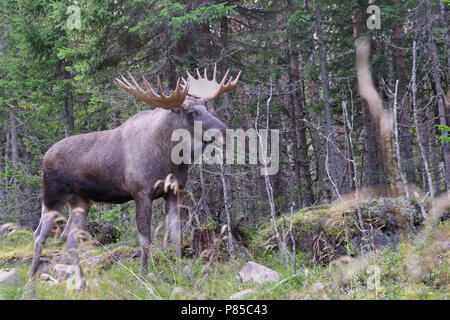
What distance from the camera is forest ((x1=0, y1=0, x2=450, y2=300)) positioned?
177 inches

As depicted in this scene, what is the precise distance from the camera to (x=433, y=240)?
5102mm

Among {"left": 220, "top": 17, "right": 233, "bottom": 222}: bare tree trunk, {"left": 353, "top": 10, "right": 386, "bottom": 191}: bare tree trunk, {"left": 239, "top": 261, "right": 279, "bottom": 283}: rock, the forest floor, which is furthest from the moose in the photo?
{"left": 353, "top": 10, "right": 386, "bottom": 191}: bare tree trunk

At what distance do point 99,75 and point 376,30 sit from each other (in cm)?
774

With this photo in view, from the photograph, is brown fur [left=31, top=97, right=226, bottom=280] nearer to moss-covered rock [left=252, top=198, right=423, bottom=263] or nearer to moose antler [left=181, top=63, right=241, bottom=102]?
moose antler [left=181, top=63, right=241, bottom=102]

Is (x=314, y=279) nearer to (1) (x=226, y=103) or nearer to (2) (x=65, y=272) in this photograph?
(2) (x=65, y=272)

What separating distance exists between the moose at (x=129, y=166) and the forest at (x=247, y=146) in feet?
1.51

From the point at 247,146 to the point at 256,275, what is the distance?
→ 691 centimetres

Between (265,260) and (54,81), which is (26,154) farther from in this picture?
(265,260)

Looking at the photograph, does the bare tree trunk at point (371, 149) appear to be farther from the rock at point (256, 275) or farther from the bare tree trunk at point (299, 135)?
the rock at point (256, 275)

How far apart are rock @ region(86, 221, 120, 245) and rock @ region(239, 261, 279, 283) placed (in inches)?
271

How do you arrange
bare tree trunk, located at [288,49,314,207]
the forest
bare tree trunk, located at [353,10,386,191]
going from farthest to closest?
bare tree trunk, located at [288,49,314,207] → bare tree trunk, located at [353,10,386,191] → the forest

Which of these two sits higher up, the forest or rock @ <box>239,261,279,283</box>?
Answer: the forest

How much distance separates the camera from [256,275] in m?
4.94
